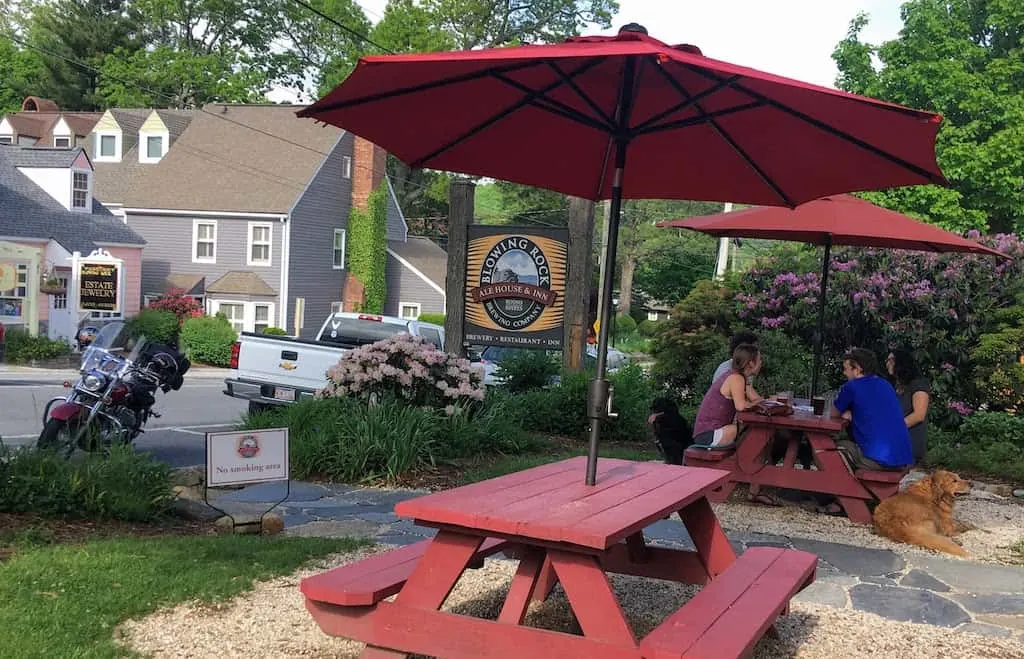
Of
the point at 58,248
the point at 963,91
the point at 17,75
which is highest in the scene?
the point at 17,75

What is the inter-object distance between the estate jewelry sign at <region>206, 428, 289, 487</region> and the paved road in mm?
4187

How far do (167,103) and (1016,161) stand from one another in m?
40.9

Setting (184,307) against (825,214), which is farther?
(184,307)

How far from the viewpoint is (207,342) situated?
30.1 metres

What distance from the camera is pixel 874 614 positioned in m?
5.54

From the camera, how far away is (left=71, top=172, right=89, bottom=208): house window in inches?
1257

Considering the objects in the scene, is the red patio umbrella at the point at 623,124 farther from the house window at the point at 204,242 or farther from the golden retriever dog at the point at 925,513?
the house window at the point at 204,242

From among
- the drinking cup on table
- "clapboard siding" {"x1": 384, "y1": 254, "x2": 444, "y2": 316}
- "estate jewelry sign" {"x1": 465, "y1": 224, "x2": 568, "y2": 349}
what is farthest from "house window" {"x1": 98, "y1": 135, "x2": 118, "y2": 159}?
the drinking cup on table

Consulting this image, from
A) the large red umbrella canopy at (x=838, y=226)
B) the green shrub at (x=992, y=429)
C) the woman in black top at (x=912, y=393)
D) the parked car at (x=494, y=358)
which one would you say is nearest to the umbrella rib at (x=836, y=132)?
the large red umbrella canopy at (x=838, y=226)

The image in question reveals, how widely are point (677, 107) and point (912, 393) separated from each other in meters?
5.43

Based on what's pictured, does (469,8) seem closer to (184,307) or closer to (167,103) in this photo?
(167,103)

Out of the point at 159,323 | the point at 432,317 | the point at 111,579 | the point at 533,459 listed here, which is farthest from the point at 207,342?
the point at 111,579

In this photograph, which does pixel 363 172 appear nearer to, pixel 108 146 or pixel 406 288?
pixel 406 288

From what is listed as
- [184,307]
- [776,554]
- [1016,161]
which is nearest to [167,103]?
[184,307]
